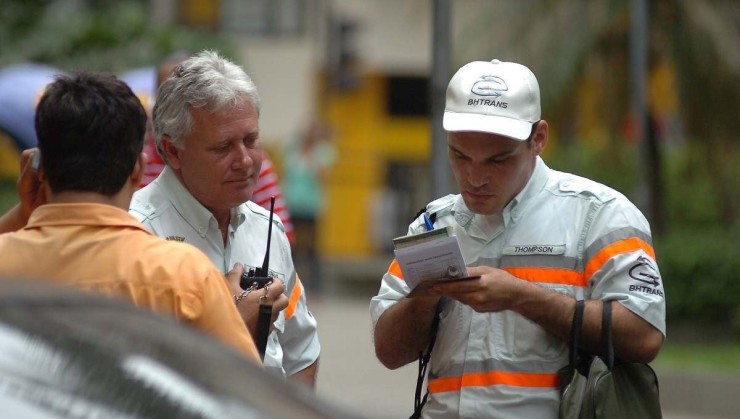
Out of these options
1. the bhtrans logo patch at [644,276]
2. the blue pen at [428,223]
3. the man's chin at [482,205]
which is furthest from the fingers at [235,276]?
the bhtrans logo patch at [644,276]

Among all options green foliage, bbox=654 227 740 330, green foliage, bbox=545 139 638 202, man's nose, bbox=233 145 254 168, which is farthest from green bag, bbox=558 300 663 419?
green foliage, bbox=545 139 638 202

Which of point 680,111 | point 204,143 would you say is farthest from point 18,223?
point 680,111

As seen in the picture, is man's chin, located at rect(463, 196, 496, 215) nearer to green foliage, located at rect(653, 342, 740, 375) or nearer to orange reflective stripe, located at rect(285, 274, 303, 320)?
orange reflective stripe, located at rect(285, 274, 303, 320)

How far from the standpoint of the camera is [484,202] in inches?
163

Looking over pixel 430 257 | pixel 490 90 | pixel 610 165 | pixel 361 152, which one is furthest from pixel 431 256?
pixel 361 152

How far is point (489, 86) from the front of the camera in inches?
164

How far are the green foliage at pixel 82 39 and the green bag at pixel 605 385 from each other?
15013 mm

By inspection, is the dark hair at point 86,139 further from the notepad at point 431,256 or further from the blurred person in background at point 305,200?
the blurred person in background at point 305,200

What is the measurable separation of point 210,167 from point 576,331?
1.11 meters

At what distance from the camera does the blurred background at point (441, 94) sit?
38.6ft

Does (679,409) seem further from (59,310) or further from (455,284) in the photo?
(59,310)

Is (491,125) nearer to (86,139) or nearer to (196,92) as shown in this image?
(196,92)

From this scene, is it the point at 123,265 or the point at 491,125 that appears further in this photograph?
the point at 491,125

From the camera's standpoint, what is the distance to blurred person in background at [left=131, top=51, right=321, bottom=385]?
4.20 meters
